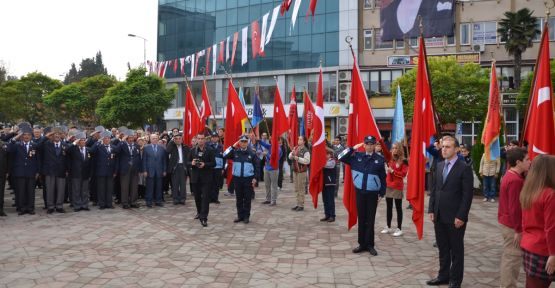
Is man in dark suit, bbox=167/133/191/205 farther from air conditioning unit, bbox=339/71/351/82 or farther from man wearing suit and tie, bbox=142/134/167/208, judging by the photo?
air conditioning unit, bbox=339/71/351/82

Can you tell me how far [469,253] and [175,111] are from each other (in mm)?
48423

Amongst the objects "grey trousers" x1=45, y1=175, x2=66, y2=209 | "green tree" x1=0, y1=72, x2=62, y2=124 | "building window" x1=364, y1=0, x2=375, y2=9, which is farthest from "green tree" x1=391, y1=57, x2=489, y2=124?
"green tree" x1=0, y1=72, x2=62, y2=124

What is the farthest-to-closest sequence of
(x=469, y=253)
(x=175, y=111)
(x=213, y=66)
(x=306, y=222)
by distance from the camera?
(x=175, y=111), (x=213, y=66), (x=306, y=222), (x=469, y=253)

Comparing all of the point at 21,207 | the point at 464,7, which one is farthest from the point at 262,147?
the point at 464,7

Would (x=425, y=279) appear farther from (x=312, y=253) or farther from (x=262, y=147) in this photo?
(x=262, y=147)

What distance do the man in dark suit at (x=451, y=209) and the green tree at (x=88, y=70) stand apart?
113 m

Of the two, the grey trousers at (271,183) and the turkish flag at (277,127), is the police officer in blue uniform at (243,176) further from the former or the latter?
the grey trousers at (271,183)

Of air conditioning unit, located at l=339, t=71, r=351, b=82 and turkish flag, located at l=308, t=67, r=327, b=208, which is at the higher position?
air conditioning unit, located at l=339, t=71, r=351, b=82

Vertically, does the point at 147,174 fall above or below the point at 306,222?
above

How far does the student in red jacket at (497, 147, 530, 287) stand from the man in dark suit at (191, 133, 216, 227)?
6306 mm

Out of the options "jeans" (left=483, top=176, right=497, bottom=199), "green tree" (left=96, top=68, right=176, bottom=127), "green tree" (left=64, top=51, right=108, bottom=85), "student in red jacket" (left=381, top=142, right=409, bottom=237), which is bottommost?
"jeans" (left=483, top=176, right=497, bottom=199)

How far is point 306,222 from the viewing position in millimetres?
10742

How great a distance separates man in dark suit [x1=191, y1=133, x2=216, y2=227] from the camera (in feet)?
33.4

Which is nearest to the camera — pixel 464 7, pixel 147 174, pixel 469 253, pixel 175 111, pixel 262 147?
pixel 469 253
